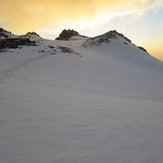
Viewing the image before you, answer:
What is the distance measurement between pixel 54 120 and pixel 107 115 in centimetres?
248

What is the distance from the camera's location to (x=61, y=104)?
271 inches

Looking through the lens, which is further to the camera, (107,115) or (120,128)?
(107,115)

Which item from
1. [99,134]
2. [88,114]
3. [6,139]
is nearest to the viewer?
[6,139]

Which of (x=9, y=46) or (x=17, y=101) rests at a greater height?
(x=9, y=46)

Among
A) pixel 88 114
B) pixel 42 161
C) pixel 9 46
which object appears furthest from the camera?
pixel 9 46

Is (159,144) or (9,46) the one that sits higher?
(9,46)

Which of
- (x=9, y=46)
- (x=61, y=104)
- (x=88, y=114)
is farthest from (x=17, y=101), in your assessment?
(x=9, y=46)

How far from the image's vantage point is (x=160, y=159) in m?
3.85

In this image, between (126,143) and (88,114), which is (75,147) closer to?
(126,143)

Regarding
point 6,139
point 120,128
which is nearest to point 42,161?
point 6,139

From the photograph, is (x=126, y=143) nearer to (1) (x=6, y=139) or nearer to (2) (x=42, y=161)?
(2) (x=42, y=161)

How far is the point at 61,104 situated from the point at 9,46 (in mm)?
22492

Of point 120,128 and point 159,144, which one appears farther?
point 120,128

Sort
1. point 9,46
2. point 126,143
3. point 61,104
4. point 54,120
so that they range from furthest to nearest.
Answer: point 9,46 → point 61,104 → point 54,120 → point 126,143
